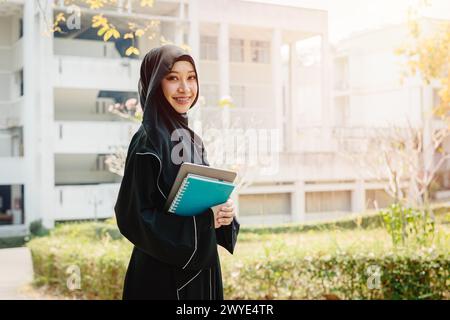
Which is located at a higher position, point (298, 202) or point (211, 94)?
point (211, 94)

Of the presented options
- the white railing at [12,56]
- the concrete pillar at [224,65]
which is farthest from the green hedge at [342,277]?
the white railing at [12,56]

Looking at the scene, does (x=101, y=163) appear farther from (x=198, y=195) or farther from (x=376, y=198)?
(x=198, y=195)

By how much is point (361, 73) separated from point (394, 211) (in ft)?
9.21

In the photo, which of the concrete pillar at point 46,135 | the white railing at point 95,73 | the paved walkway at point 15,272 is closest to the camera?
the paved walkway at point 15,272

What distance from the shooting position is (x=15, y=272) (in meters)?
3.51

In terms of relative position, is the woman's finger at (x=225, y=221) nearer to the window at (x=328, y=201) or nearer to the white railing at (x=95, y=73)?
the white railing at (x=95, y=73)

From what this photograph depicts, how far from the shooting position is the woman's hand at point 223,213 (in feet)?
3.68

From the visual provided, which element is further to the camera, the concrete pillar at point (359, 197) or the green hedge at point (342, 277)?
the concrete pillar at point (359, 197)

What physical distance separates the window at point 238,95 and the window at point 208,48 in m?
0.59

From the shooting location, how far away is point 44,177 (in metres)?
4.33

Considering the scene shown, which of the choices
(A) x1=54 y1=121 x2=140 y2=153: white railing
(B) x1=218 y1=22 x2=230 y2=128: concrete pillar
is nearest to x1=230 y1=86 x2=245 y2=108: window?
(B) x1=218 y1=22 x2=230 y2=128: concrete pillar

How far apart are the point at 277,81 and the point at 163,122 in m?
4.97

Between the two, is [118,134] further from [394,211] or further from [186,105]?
[186,105]

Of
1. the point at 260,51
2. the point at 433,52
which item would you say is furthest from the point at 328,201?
the point at 433,52
